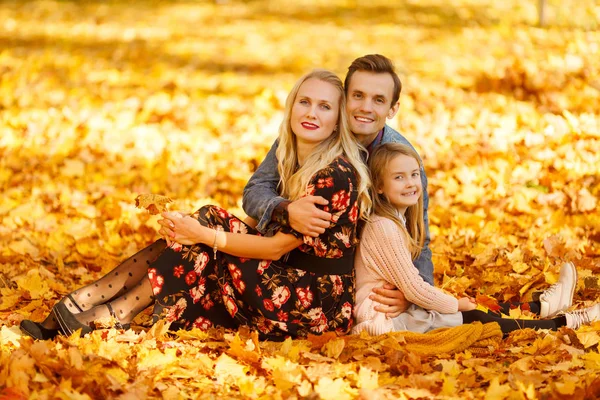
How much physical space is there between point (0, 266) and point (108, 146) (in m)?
2.51

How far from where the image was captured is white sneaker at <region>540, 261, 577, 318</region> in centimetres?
384

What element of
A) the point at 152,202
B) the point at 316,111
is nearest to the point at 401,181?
the point at 316,111

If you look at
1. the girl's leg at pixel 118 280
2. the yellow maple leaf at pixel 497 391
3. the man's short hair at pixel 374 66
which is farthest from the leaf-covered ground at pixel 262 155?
the man's short hair at pixel 374 66

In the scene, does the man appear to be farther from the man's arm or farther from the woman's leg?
the woman's leg

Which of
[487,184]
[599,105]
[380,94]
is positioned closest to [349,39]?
[599,105]

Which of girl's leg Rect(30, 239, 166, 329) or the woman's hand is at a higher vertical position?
the woman's hand

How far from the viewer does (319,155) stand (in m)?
3.57

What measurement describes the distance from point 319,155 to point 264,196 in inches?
12.6

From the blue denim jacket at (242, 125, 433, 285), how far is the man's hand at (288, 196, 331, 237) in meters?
0.14

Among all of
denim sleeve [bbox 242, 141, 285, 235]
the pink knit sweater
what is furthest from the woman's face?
the pink knit sweater

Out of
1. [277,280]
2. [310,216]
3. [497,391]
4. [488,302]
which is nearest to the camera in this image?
[497,391]

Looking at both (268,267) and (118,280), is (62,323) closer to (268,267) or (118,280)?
(118,280)

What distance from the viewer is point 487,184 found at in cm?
576

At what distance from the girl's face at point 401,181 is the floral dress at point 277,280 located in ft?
0.67
